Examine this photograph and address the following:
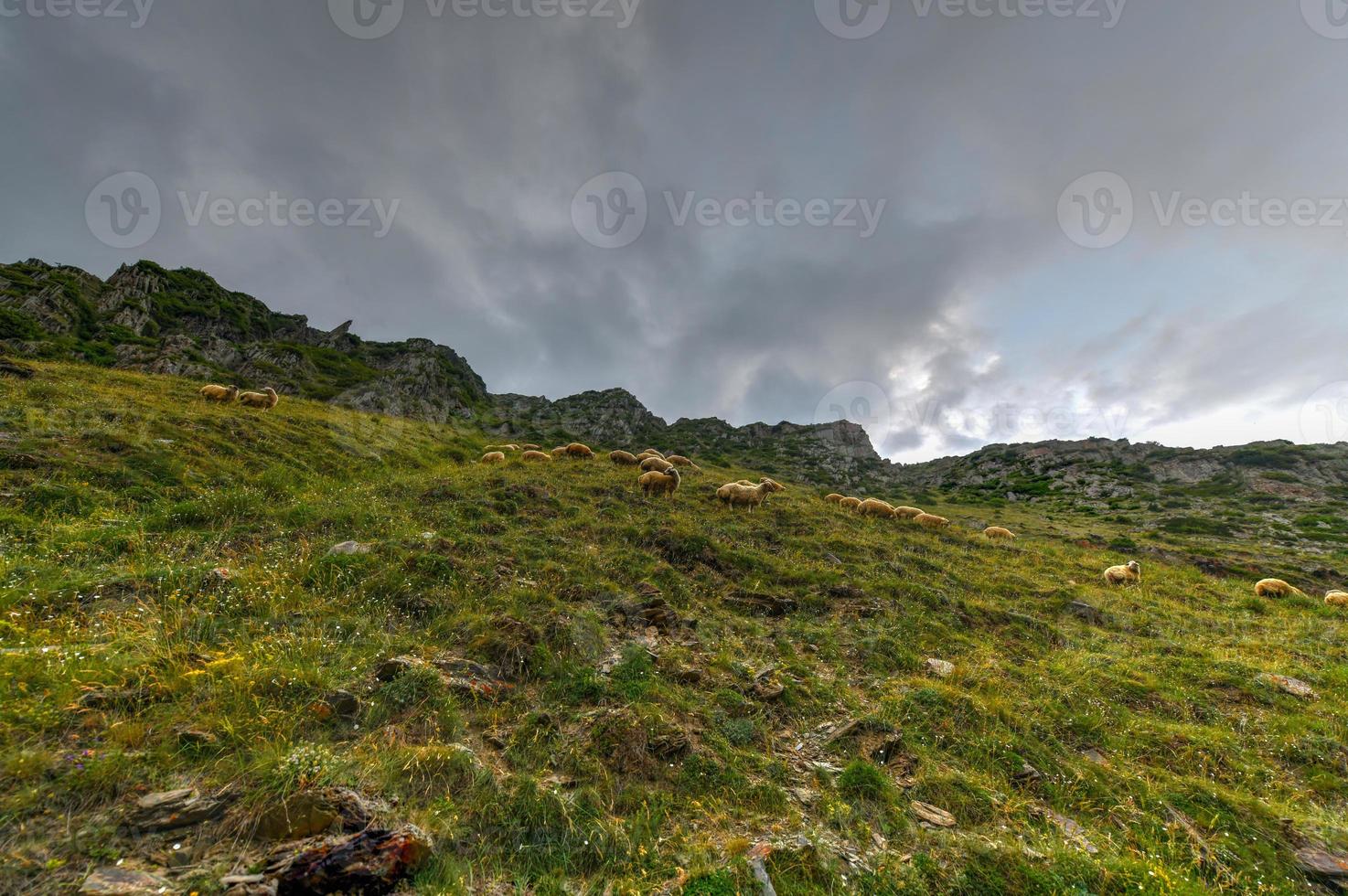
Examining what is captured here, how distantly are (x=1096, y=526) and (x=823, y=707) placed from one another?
6410 centimetres

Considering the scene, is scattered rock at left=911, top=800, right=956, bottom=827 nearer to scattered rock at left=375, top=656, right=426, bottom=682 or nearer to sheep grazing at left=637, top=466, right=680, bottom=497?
scattered rock at left=375, top=656, right=426, bottom=682

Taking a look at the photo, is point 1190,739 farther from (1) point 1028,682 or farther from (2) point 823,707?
(2) point 823,707

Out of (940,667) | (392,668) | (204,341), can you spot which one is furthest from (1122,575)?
(204,341)

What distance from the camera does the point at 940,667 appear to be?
32.8ft

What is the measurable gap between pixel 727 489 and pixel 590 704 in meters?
15.5

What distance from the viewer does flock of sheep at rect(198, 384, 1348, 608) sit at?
20.7 meters

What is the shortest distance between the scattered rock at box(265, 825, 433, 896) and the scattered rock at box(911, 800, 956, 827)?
5976mm

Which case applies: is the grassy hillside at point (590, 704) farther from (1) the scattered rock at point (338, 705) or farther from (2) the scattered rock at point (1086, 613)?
(2) the scattered rock at point (1086, 613)

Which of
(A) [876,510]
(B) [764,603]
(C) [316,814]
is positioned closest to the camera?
(C) [316,814]

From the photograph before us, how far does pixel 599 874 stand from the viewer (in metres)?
4.64

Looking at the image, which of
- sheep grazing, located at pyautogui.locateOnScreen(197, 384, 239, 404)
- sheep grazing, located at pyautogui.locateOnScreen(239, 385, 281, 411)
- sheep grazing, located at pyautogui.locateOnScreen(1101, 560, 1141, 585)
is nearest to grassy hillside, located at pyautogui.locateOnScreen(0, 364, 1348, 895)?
sheep grazing, located at pyautogui.locateOnScreen(1101, 560, 1141, 585)

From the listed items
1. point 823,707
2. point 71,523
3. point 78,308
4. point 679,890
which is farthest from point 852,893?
point 78,308

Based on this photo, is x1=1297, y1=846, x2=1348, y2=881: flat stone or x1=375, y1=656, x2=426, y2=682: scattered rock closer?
x1=1297, y1=846, x2=1348, y2=881: flat stone

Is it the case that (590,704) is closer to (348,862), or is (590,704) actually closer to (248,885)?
(348,862)
